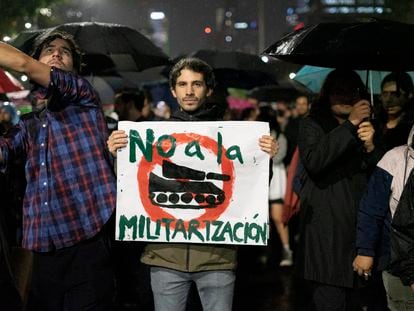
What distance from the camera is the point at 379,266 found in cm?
483

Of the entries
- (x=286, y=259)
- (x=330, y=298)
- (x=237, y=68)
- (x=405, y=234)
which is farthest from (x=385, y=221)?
(x=237, y=68)

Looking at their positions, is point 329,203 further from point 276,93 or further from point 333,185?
point 276,93

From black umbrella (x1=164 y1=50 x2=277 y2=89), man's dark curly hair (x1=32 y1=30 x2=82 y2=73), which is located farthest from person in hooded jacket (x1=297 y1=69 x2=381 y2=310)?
black umbrella (x1=164 y1=50 x2=277 y2=89)

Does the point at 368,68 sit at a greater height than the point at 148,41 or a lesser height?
lesser

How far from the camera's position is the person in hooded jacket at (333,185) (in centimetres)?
502

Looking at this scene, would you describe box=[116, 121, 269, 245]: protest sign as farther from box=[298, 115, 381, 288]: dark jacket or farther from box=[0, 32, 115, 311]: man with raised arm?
box=[298, 115, 381, 288]: dark jacket

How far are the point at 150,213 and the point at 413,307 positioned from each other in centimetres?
161

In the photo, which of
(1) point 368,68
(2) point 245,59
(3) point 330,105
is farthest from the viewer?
(2) point 245,59

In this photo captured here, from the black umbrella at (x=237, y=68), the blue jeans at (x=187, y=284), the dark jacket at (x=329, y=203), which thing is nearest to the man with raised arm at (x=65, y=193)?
the blue jeans at (x=187, y=284)

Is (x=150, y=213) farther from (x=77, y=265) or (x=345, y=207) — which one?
(x=345, y=207)

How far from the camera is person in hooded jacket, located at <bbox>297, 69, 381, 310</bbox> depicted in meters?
5.02

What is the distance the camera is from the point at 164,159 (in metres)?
4.50

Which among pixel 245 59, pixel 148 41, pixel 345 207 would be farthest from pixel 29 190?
pixel 245 59

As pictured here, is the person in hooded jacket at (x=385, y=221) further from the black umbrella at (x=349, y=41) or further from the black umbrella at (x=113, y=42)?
the black umbrella at (x=113, y=42)
